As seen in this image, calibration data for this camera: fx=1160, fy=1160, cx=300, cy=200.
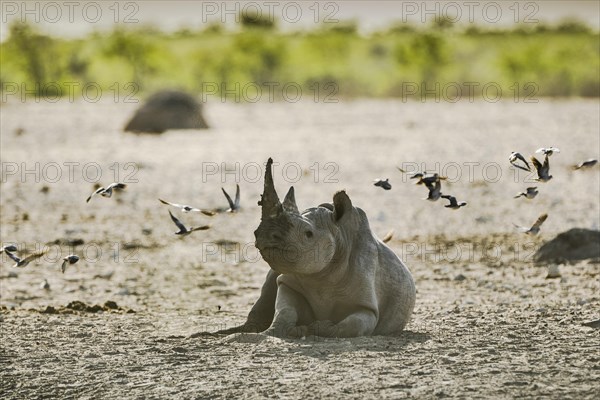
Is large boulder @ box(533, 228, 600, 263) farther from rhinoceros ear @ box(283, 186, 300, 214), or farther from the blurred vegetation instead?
the blurred vegetation

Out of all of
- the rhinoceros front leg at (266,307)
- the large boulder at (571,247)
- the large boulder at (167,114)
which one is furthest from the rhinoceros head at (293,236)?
the large boulder at (167,114)

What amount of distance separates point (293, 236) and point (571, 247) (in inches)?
279

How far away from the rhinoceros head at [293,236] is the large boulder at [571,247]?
245 inches

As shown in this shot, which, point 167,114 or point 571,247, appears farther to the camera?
point 167,114

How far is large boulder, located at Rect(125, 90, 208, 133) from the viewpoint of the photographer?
130 ft

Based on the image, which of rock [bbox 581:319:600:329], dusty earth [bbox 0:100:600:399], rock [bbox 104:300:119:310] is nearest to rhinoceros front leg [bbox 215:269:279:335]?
dusty earth [bbox 0:100:600:399]

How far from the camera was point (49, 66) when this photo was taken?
270 ft

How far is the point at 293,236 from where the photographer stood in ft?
28.8

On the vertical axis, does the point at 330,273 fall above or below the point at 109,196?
below

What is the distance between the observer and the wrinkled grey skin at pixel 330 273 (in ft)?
28.9

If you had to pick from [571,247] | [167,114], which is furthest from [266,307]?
[167,114]

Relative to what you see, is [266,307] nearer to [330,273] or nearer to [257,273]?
[330,273]

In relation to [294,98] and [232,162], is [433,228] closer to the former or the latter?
[232,162]

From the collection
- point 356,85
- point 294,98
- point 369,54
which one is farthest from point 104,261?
point 369,54
